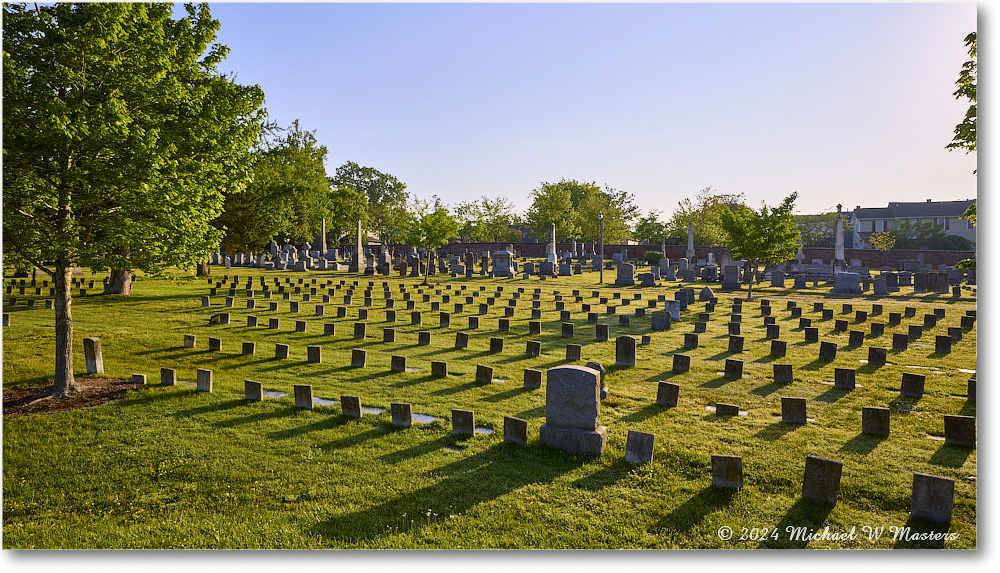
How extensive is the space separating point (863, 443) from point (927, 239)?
196 ft

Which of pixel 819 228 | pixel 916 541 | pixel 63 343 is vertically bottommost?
pixel 916 541

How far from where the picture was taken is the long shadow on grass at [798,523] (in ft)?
14.8

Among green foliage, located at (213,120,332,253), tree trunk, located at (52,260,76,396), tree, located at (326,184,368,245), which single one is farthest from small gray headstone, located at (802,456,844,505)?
tree, located at (326,184,368,245)

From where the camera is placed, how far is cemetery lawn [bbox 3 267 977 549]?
4719 mm

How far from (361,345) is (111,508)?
313 inches

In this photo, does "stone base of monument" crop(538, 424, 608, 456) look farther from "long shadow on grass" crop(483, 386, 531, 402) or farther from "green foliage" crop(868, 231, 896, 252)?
"green foliage" crop(868, 231, 896, 252)

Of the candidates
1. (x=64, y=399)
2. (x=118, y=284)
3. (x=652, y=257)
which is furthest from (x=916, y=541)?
(x=652, y=257)

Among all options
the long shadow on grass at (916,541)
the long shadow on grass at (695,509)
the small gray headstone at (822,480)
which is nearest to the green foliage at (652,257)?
the small gray headstone at (822,480)

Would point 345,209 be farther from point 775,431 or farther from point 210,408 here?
point 775,431

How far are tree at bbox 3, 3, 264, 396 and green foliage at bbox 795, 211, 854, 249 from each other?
2502 inches

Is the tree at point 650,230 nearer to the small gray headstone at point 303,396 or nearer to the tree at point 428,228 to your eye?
the tree at point 428,228

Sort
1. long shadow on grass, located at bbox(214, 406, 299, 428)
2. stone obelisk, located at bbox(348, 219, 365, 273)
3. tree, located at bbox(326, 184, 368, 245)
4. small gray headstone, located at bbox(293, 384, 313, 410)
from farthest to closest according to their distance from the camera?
tree, located at bbox(326, 184, 368, 245) < stone obelisk, located at bbox(348, 219, 365, 273) < small gray headstone, located at bbox(293, 384, 313, 410) < long shadow on grass, located at bbox(214, 406, 299, 428)

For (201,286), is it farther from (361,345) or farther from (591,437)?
(591,437)

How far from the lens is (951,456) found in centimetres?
630
